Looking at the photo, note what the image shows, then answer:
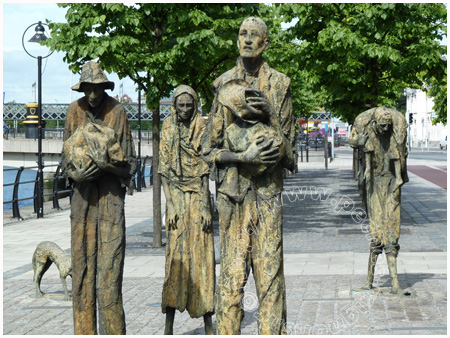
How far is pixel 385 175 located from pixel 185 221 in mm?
3387

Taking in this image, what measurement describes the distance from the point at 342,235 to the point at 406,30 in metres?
5.75

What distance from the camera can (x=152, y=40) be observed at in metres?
16.3

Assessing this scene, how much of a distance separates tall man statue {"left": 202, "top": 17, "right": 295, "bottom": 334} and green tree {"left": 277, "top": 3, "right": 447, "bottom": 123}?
1318 centimetres

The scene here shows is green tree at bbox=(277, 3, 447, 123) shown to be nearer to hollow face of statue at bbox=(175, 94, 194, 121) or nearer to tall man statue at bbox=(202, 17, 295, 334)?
hollow face of statue at bbox=(175, 94, 194, 121)

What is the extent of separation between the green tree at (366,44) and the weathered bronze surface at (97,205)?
1259 centimetres

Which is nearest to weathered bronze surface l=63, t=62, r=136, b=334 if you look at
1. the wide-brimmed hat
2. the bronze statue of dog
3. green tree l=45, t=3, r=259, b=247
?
the wide-brimmed hat

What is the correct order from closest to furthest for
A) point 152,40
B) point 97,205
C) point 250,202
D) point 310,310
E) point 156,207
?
point 250,202, point 97,205, point 310,310, point 156,207, point 152,40

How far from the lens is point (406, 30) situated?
20156 mm

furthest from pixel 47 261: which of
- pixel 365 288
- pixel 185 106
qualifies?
pixel 365 288

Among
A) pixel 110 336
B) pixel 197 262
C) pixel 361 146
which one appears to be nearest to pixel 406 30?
pixel 361 146

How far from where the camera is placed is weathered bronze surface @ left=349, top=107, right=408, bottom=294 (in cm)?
1044

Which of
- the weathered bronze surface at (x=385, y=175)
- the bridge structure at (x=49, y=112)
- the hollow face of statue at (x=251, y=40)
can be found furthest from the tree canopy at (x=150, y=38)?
the bridge structure at (x=49, y=112)

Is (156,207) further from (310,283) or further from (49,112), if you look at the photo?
(49,112)

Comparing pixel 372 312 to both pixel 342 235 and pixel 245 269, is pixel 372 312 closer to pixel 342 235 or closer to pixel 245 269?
pixel 245 269
